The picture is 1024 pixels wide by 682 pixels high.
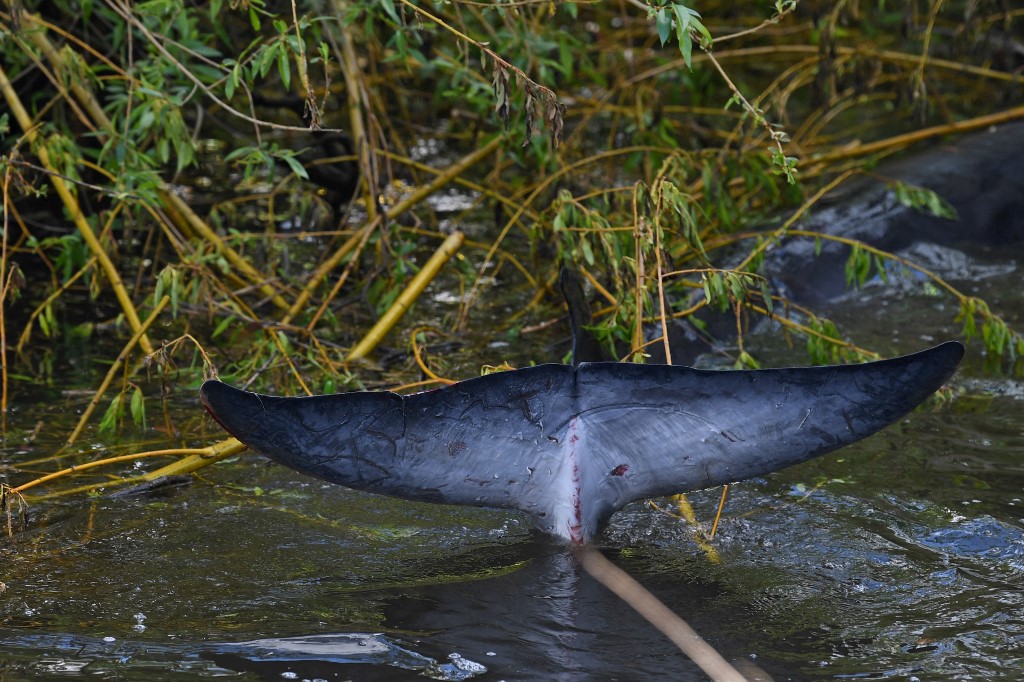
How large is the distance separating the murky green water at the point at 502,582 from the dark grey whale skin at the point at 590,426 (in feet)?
0.91

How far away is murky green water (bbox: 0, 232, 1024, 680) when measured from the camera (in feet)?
8.01

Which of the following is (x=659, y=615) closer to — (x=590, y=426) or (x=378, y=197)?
(x=590, y=426)

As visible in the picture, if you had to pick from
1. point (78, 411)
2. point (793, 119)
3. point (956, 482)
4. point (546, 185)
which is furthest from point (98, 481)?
point (793, 119)

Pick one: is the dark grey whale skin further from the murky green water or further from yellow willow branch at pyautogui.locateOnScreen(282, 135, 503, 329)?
yellow willow branch at pyautogui.locateOnScreen(282, 135, 503, 329)

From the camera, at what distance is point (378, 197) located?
446 cm

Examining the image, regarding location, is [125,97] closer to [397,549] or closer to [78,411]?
[78,411]

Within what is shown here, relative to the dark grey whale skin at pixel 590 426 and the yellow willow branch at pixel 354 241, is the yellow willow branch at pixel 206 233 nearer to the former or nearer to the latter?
the yellow willow branch at pixel 354 241

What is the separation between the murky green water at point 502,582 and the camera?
2.44 metres

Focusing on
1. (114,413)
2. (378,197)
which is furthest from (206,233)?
(114,413)

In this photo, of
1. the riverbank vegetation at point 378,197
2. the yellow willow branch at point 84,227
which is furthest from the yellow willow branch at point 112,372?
the yellow willow branch at point 84,227

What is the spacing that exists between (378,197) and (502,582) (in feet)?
6.72

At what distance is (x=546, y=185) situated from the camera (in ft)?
15.4

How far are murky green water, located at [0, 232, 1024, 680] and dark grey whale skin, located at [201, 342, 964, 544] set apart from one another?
10.9 inches

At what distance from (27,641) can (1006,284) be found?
13.7ft
